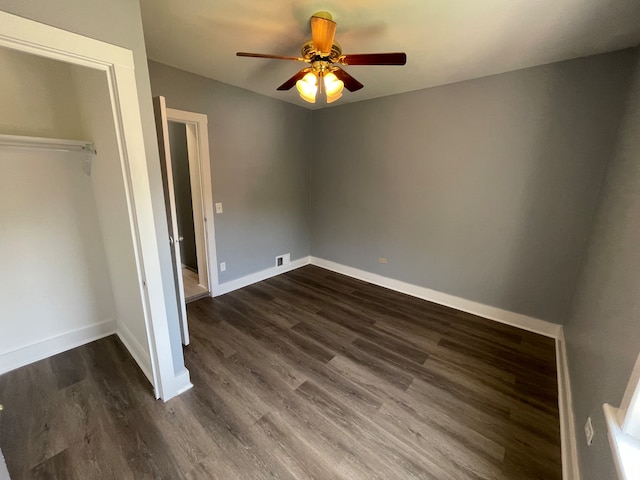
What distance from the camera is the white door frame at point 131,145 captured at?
1069 millimetres

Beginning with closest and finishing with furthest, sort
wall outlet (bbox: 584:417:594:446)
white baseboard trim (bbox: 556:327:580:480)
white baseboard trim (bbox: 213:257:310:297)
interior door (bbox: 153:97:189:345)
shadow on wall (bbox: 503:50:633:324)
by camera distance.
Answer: wall outlet (bbox: 584:417:594:446), white baseboard trim (bbox: 556:327:580:480), interior door (bbox: 153:97:189:345), shadow on wall (bbox: 503:50:633:324), white baseboard trim (bbox: 213:257:310:297)

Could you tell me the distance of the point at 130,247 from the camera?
5.46ft

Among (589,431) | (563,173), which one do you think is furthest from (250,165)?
(589,431)

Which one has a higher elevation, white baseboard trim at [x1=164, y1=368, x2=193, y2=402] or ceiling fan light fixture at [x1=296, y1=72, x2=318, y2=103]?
ceiling fan light fixture at [x1=296, y1=72, x2=318, y2=103]

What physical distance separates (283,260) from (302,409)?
2.51 meters

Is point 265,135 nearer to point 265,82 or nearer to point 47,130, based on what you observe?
point 265,82

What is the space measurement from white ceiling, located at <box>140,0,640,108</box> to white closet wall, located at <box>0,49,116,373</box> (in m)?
0.86

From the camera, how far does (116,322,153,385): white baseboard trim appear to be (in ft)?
6.22

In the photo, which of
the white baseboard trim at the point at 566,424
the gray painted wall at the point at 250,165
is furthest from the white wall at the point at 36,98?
the white baseboard trim at the point at 566,424

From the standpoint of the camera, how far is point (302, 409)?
171 cm

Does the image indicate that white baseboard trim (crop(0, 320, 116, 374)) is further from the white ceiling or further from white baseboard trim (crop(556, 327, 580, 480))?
white baseboard trim (crop(556, 327, 580, 480))

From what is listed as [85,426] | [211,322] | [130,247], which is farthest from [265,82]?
[85,426]

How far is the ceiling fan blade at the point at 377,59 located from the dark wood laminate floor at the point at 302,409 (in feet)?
7.33

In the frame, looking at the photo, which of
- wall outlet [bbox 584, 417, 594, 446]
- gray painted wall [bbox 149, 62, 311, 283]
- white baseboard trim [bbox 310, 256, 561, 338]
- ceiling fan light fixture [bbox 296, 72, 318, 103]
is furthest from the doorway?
wall outlet [bbox 584, 417, 594, 446]
